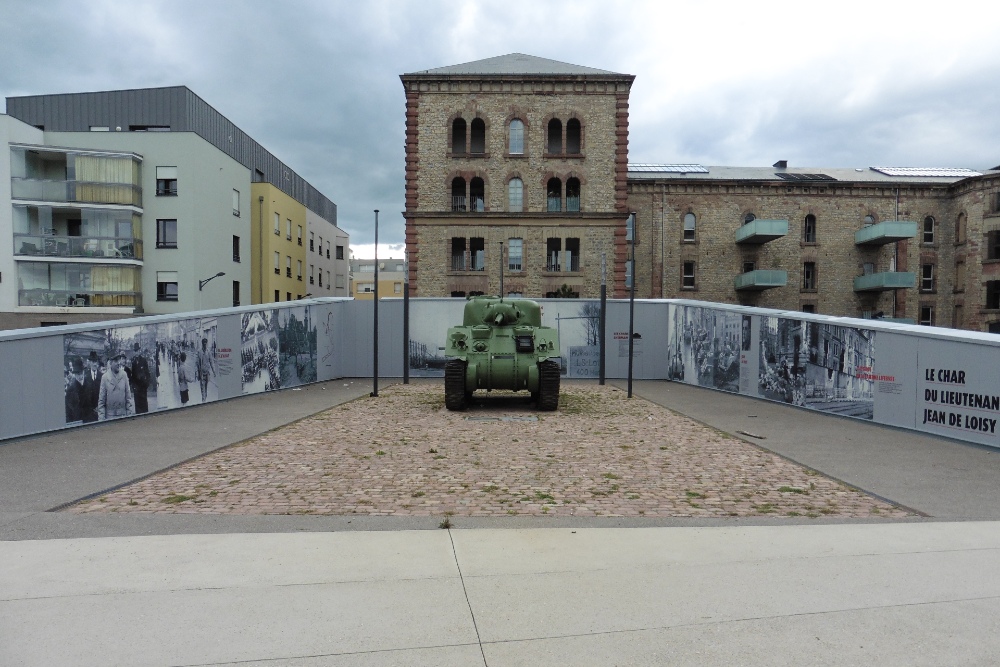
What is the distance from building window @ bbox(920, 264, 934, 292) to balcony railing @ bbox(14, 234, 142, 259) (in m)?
47.5

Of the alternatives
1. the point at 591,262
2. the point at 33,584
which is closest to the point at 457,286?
the point at 591,262

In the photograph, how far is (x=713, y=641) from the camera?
10.7 feet

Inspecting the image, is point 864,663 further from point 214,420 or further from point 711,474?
point 214,420

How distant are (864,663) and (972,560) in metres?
2.12

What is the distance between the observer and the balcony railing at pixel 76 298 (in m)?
30.3

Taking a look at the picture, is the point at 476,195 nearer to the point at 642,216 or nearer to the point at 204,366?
the point at 642,216

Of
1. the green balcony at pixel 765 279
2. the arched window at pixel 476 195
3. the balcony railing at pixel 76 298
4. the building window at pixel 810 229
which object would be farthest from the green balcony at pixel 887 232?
the balcony railing at pixel 76 298

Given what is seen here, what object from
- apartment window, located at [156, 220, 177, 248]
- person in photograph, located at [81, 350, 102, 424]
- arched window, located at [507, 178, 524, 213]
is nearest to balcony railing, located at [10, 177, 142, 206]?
apartment window, located at [156, 220, 177, 248]

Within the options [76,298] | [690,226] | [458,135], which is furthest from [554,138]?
[76,298]

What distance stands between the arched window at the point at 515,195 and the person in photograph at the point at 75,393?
77.8ft

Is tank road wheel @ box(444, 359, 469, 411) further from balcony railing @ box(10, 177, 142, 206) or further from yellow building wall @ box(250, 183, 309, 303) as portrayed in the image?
yellow building wall @ box(250, 183, 309, 303)

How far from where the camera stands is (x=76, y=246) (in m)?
30.8

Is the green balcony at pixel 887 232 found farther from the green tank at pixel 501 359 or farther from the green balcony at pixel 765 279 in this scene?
the green tank at pixel 501 359

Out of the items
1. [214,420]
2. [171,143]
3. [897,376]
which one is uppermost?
[171,143]
